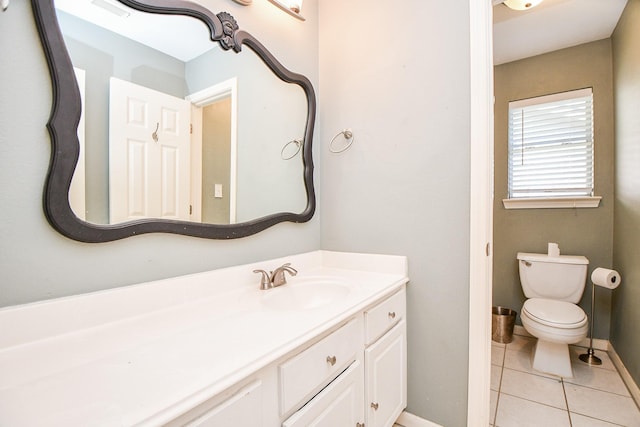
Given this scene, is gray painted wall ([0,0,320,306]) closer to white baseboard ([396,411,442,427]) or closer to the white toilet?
white baseboard ([396,411,442,427])

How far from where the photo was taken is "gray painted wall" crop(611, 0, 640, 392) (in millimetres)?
1709

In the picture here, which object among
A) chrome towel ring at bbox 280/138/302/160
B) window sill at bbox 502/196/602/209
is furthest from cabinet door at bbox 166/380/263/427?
window sill at bbox 502/196/602/209

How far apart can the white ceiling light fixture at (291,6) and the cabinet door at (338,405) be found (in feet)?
5.38

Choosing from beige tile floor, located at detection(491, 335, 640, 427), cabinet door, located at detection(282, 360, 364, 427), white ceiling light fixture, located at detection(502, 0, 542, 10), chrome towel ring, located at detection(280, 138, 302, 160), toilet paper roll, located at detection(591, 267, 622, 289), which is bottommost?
beige tile floor, located at detection(491, 335, 640, 427)

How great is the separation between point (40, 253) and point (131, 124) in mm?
447

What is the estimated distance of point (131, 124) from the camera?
3.06ft

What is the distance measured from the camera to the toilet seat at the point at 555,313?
180cm

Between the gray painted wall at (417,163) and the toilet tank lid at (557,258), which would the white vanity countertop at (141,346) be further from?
the toilet tank lid at (557,258)

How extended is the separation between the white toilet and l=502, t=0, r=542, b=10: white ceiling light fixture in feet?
5.70

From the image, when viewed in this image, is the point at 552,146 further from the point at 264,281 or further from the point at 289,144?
the point at 264,281

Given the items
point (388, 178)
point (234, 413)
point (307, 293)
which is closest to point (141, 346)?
point (234, 413)

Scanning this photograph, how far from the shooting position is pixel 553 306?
79.0 inches

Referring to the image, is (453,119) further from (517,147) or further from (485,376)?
(517,147)

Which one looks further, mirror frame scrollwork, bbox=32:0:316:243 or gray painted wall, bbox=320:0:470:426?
gray painted wall, bbox=320:0:470:426
